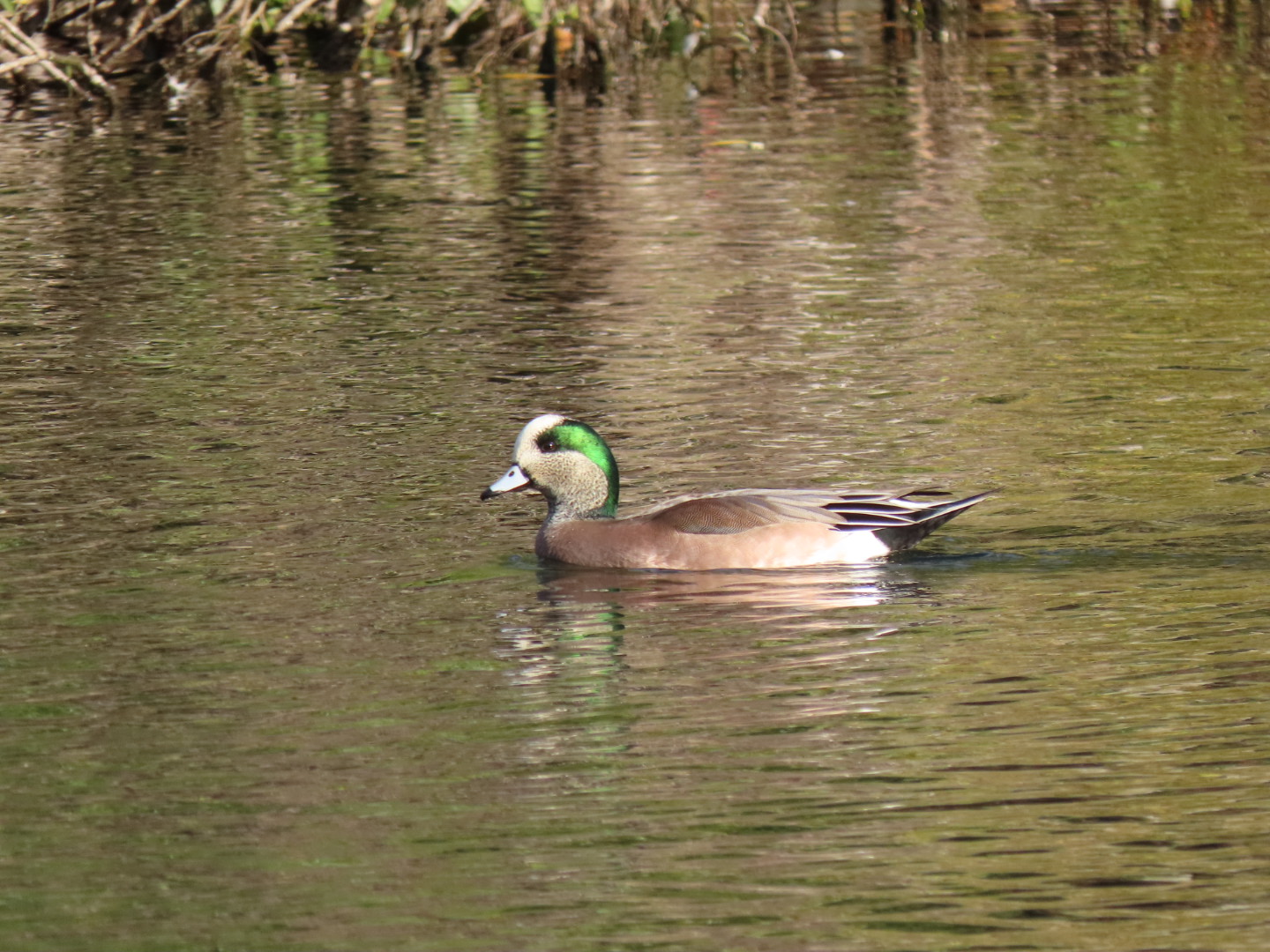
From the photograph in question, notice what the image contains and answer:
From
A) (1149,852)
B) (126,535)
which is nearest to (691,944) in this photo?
(1149,852)

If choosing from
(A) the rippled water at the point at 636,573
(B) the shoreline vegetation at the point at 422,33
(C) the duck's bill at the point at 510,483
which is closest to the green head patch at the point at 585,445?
(C) the duck's bill at the point at 510,483

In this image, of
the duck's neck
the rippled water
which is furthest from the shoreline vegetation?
the duck's neck

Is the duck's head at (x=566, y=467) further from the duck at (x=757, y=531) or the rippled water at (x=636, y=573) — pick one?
the rippled water at (x=636, y=573)

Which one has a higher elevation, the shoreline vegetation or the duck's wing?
the shoreline vegetation

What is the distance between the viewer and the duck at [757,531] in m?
8.66

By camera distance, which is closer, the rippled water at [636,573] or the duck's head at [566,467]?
the rippled water at [636,573]

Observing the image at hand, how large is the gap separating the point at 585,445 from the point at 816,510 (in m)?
1.07

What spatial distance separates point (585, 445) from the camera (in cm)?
927

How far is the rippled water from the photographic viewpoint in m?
5.53

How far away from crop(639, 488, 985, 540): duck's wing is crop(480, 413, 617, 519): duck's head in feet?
1.74

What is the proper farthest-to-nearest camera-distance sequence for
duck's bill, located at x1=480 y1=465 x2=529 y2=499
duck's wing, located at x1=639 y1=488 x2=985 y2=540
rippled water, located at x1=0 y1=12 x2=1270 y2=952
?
duck's bill, located at x1=480 y1=465 x2=529 y2=499 → duck's wing, located at x1=639 y1=488 x2=985 y2=540 → rippled water, located at x1=0 y1=12 x2=1270 y2=952

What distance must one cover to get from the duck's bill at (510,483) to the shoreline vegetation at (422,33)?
1237cm

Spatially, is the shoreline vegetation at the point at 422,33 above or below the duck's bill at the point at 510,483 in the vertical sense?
above

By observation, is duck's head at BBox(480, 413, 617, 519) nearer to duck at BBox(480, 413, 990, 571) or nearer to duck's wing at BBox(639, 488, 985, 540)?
duck at BBox(480, 413, 990, 571)
